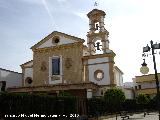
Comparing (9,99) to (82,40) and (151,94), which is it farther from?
(151,94)

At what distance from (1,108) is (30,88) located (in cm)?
2079

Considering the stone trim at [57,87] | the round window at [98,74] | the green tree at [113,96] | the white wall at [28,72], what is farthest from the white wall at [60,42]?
the green tree at [113,96]

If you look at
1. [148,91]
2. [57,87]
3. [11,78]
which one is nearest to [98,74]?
[57,87]

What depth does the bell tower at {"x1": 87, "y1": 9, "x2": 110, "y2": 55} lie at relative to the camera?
43.7 metres

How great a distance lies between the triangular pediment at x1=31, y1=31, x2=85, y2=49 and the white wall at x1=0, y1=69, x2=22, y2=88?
5561mm

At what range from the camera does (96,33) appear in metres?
44.2

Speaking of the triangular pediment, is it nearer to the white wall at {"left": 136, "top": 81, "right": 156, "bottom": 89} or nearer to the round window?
the round window

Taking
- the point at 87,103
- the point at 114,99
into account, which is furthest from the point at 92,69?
the point at 87,103

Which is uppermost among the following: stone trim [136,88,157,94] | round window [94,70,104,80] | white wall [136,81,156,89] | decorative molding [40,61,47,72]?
decorative molding [40,61,47,72]

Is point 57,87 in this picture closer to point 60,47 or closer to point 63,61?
point 63,61

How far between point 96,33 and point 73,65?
232 inches

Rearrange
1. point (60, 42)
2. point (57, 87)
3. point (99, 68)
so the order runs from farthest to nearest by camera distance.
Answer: point (60, 42), point (99, 68), point (57, 87)

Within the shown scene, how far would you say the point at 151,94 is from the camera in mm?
58500

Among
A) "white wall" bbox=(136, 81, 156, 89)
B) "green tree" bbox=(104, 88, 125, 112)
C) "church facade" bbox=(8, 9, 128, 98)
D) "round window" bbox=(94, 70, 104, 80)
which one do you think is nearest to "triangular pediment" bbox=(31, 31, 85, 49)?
"church facade" bbox=(8, 9, 128, 98)
